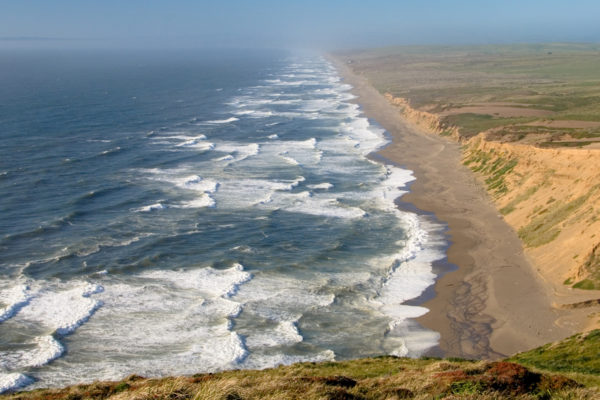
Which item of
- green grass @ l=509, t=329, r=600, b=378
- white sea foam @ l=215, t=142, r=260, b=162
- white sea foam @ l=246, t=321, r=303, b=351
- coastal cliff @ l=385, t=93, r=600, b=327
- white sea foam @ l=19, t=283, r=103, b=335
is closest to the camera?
green grass @ l=509, t=329, r=600, b=378

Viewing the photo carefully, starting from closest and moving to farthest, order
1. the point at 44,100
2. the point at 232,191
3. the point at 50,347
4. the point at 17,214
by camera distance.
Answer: the point at 50,347 → the point at 17,214 → the point at 232,191 → the point at 44,100

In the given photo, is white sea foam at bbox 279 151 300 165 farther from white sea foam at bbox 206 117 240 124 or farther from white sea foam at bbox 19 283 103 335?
white sea foam at bbox 19 283 103 335

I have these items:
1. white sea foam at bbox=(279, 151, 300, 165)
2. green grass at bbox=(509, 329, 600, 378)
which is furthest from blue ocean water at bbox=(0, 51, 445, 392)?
green grass at bbox=(509, 329, 600, 378)

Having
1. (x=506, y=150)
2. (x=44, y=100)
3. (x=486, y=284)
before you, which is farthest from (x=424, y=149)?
(x=44, y=100)

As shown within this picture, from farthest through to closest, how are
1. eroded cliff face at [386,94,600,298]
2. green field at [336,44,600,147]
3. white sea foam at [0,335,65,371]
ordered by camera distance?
green field at [336,44,600,147], eroded cliff face at [386,94,600,298], white sea foam at [0,335,65,371]

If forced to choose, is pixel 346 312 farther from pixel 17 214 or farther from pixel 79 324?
pixel 17 214

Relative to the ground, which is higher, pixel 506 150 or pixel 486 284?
pixel 506 150

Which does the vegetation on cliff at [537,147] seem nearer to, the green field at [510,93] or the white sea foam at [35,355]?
the green field at [510,93]
